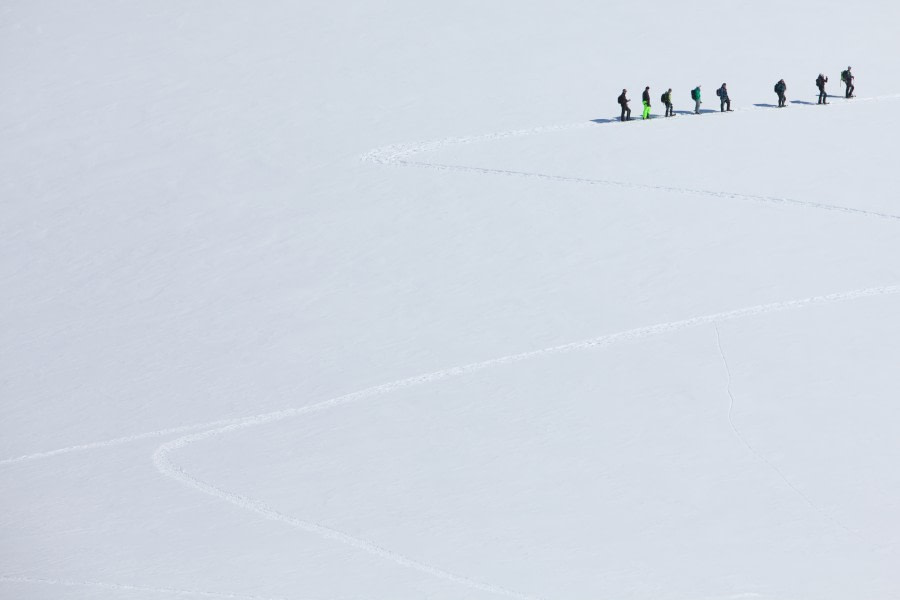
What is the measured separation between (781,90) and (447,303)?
8.94 m

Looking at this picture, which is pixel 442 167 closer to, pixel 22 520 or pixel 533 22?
pixel 533 22

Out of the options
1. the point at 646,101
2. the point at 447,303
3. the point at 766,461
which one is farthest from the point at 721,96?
the point at 766,461

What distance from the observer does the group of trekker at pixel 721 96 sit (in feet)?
87.0

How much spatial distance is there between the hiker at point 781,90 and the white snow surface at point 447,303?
452 millimetres

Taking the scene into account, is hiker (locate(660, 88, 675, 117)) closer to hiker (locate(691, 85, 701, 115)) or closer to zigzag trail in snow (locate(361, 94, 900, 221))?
zigzag trail in snow (locate(361, 94, 900, 221))

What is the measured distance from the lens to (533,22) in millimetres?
31188

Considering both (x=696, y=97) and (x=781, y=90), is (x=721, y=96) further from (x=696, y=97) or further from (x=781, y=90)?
(x=781, y=90)

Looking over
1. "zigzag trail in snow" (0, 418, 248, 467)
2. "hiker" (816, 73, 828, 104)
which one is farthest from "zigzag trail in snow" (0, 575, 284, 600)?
"hiker" (816, 73, 828, 104)

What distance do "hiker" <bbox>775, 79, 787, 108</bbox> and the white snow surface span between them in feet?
1.48

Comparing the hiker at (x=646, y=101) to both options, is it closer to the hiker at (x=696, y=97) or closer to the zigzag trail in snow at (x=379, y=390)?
the hiker at (x=696, y=97)

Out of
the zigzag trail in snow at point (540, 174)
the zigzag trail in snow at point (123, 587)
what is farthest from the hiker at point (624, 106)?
the zigzag trail in snow at point (123, 587)

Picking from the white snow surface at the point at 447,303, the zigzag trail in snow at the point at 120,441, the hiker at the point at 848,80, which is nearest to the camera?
the white snow surface at the point at 447,303

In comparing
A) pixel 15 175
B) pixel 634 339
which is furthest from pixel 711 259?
pixel 15 175

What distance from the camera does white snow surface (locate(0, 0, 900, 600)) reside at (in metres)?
17.1
